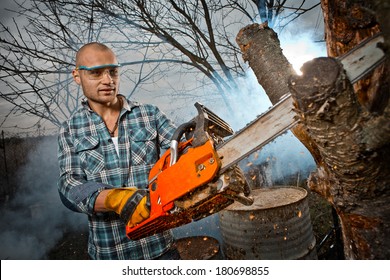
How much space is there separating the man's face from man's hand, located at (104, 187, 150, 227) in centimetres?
56

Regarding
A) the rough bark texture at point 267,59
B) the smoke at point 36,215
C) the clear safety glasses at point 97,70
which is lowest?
the smoke at point 36,215

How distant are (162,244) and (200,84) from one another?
96.5 inches

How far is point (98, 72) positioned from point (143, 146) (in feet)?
1.52

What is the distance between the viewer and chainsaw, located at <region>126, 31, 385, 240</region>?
2.35ft

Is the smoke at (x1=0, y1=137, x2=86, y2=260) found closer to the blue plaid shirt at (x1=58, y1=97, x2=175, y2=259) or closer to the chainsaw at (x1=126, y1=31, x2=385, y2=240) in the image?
the blue plaid shirt at (x1=58, y1=97, x2=175, y2=259)

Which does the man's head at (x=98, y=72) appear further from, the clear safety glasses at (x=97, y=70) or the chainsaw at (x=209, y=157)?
the chainsaw at (x=209, y=157)

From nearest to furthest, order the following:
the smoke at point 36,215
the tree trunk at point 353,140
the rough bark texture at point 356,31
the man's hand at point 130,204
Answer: the tree trunk at point 353,140
the rough bark texture at point 356,31
the man's hand at point 130,204
the smoke at point 36,215

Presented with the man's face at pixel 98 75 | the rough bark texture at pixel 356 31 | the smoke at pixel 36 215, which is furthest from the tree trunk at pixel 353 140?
the smoke at pixel 36 215

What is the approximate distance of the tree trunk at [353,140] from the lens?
0.63m

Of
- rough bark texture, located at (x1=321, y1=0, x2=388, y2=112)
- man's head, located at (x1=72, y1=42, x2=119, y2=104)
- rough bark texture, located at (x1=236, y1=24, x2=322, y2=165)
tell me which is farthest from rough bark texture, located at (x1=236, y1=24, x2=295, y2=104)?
man's head, located at (x1=72, y1=42, x2=119, y2=104)

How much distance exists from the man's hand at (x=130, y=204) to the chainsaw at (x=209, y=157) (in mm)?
34

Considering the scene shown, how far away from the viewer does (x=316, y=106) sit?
2.11 ft
